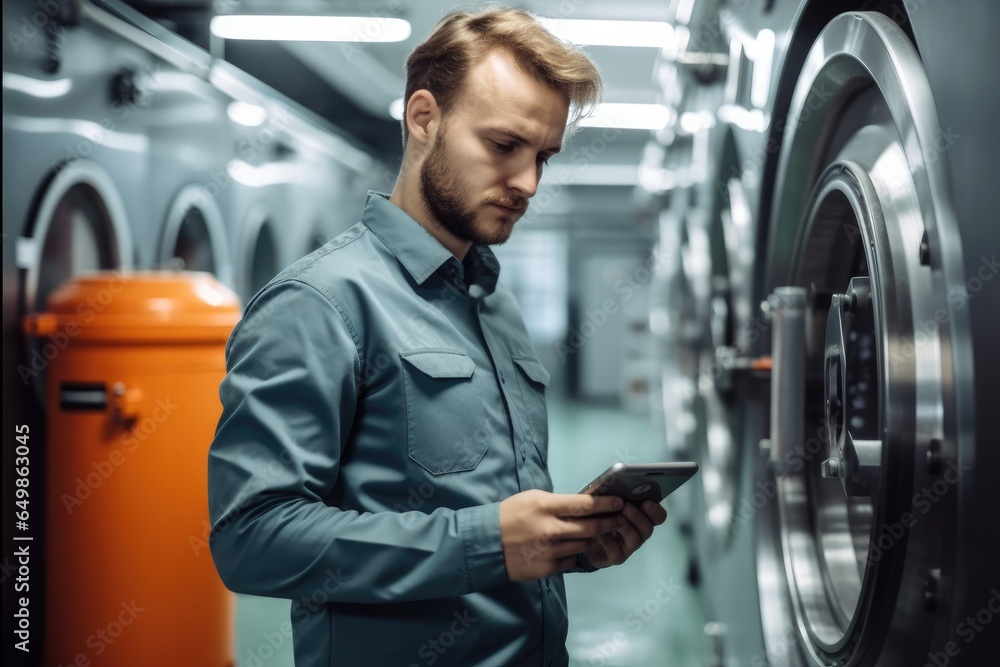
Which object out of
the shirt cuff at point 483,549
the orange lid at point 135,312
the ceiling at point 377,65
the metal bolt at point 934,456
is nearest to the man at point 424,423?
the shirt cuff at point 483,549

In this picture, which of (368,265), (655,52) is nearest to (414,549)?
(368,265)

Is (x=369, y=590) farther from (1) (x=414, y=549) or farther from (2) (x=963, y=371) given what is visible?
(2) (x=963, y=371)

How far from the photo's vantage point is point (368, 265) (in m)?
1.36

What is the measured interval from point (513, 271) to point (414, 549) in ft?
35.6

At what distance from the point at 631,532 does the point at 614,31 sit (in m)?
4.86

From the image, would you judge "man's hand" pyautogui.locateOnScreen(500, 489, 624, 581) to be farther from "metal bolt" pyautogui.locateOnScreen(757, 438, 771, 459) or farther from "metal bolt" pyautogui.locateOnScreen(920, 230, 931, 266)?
"metal bolt" pyautogui.locateOnScreen(757, 438, 771, 459)

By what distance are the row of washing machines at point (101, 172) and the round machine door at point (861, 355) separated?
236 cm

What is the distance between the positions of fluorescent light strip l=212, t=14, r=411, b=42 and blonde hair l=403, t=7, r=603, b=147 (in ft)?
14.9

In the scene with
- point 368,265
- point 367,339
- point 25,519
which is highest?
point 368,265

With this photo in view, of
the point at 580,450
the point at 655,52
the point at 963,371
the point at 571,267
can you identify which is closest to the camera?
the point at 963,371

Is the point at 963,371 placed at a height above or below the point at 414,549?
above

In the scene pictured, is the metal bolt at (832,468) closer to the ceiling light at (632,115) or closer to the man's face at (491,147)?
the man's face at (491,147)

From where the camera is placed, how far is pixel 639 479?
1157 millimetres

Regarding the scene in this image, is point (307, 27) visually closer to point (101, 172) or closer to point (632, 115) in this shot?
point (101, 172)
